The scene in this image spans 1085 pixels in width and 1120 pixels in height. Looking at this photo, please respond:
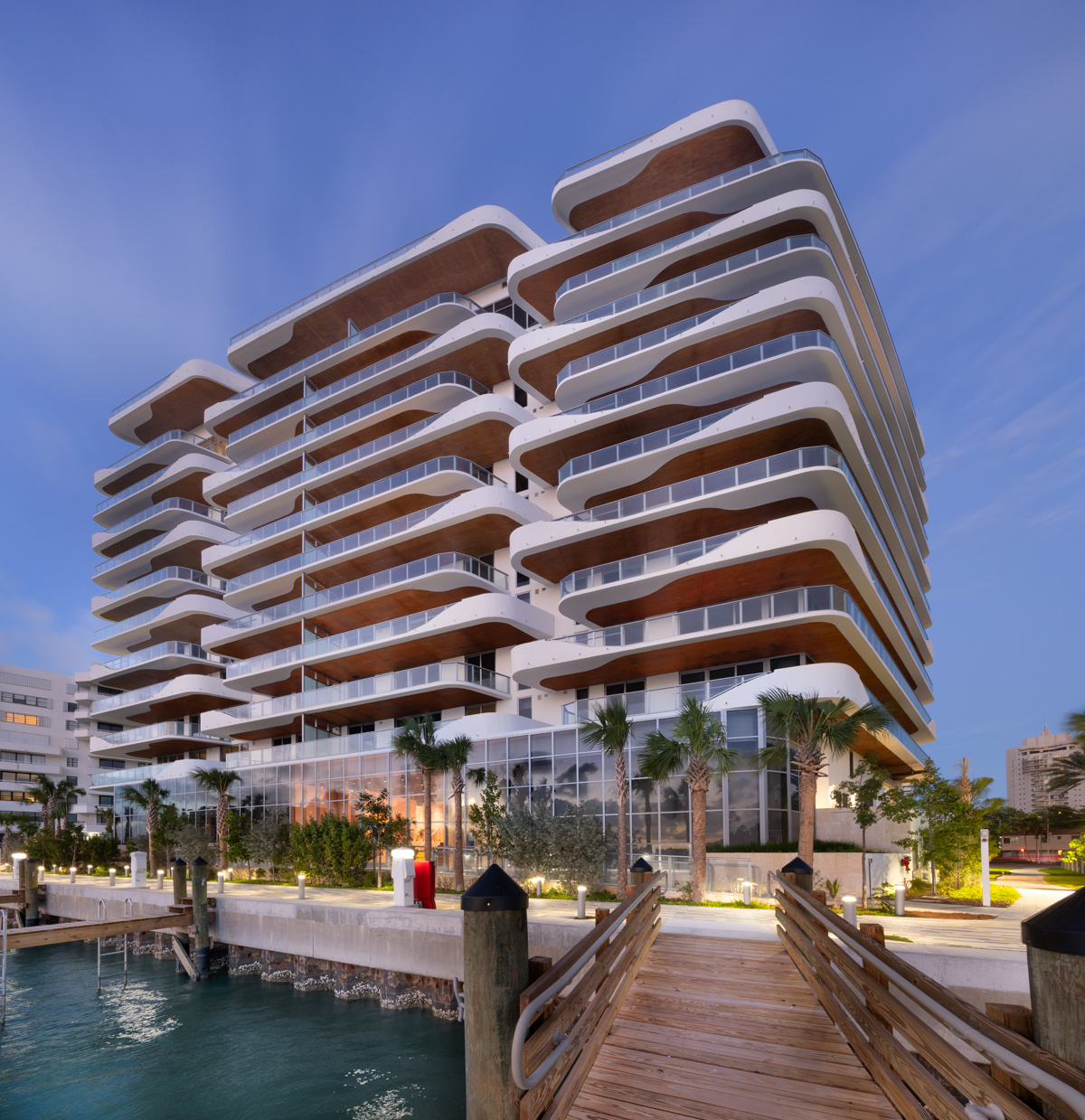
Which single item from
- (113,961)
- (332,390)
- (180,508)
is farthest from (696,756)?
(180,508)

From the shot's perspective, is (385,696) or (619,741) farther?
(385,696)

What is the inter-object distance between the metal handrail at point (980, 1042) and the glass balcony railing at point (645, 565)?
74.5 ft

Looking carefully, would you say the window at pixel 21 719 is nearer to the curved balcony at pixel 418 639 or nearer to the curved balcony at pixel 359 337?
the curved balcony at pixel 359 337

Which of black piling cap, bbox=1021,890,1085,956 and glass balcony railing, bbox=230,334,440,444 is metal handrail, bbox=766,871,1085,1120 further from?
glass balcony railing, bbox=230,334,440,444

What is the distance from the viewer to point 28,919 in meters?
34.8

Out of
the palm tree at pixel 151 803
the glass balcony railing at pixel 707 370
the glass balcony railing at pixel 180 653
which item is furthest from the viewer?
the glass balcony railing at pixel 180 653

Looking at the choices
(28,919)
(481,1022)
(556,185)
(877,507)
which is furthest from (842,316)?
(28,919)

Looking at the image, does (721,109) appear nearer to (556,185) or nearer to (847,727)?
(556,185)

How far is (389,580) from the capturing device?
4169 cm

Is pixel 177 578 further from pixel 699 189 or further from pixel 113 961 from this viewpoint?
pixel 699 189

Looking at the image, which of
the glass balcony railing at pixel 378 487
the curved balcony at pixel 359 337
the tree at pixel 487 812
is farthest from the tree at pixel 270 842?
the curved balcony at pixel 359 337

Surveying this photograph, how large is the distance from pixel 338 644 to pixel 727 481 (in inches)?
919

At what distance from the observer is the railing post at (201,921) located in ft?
81.3

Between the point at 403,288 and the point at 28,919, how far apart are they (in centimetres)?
3823
